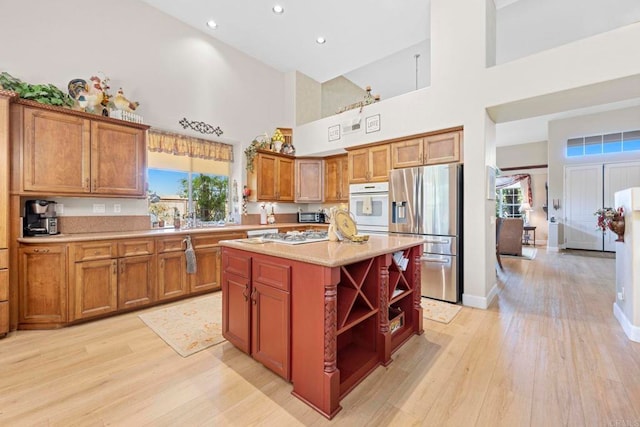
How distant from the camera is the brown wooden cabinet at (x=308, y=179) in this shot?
5.37m

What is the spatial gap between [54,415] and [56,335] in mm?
1367

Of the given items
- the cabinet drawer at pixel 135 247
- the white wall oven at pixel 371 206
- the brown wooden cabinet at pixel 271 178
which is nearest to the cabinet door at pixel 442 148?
the white wall oven at pixel 371 206

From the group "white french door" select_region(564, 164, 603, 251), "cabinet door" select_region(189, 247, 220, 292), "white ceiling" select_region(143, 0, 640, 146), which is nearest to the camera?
"cabinet door" select_region(189, 247, 220, 292)

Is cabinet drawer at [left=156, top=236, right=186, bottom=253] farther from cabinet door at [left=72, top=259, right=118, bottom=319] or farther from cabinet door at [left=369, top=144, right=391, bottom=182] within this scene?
cabinet door at [left=369, top=144, right=391, bottom=182]

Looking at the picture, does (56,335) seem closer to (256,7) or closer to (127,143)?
(127,143)

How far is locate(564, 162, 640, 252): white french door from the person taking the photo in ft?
21.4

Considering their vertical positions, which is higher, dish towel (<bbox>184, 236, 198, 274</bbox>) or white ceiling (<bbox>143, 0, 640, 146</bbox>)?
white ceiling (<bbox>143, 0, 640, 146</bbox>)

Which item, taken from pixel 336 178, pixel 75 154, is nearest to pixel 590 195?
pixel 336 178

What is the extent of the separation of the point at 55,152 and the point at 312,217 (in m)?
3.93

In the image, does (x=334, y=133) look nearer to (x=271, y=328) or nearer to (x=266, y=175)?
(x=266, y=175)

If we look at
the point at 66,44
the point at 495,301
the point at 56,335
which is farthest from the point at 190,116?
the point at 495,301

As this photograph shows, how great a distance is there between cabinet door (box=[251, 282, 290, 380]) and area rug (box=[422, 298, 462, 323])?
5.99ft

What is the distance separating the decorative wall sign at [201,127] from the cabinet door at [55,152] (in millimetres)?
1306

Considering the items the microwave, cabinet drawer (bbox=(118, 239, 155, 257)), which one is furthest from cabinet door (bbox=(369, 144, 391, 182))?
cabinet drawer (bbox=(118, 239, 155, 257))
